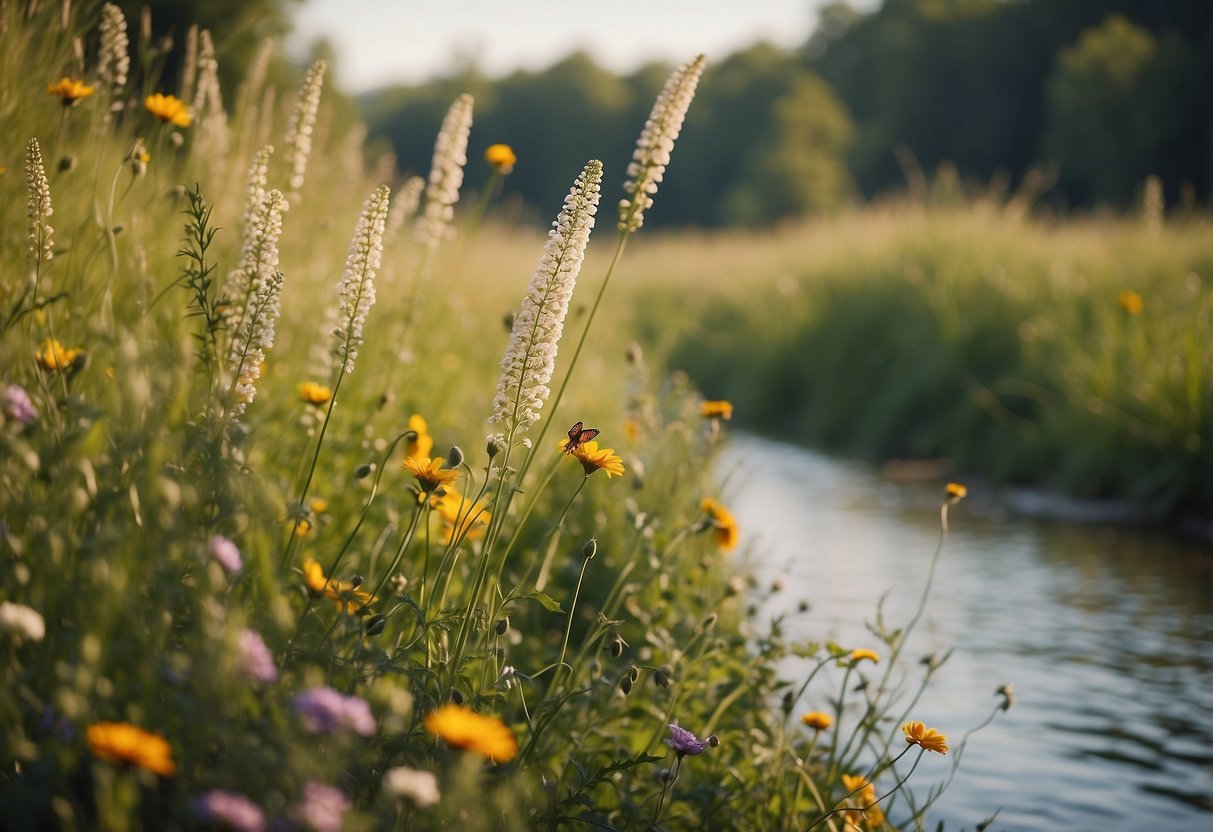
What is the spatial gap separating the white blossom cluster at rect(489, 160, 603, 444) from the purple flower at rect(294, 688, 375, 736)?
23.9 inches

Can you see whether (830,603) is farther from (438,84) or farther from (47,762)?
(438,84)

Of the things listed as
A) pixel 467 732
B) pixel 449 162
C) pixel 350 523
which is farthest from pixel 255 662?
pixel 449 162

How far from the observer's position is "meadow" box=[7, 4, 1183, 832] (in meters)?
1.12

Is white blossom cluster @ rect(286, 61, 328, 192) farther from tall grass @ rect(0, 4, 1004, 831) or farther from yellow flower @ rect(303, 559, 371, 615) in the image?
yellow flower @ rect(303, 559, 371, 615)

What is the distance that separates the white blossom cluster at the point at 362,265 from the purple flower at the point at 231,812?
0.78m

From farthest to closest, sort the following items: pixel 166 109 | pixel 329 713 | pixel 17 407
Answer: pixel 166 109 < pixel 17 407 < pixel 329 713

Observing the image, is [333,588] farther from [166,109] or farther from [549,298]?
[166,109]

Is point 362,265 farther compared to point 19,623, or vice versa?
point 362,265

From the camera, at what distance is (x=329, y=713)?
40.9 inches

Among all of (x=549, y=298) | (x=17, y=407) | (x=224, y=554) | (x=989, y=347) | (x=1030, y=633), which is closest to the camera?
(x=224, y=554)

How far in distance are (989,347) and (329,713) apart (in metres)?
8.07

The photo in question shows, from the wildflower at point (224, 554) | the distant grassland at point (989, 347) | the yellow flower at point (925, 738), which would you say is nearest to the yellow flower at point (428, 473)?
the wildflower at point (224, 554)

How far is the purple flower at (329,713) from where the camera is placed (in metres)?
1.03

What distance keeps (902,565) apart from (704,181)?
153 feet
